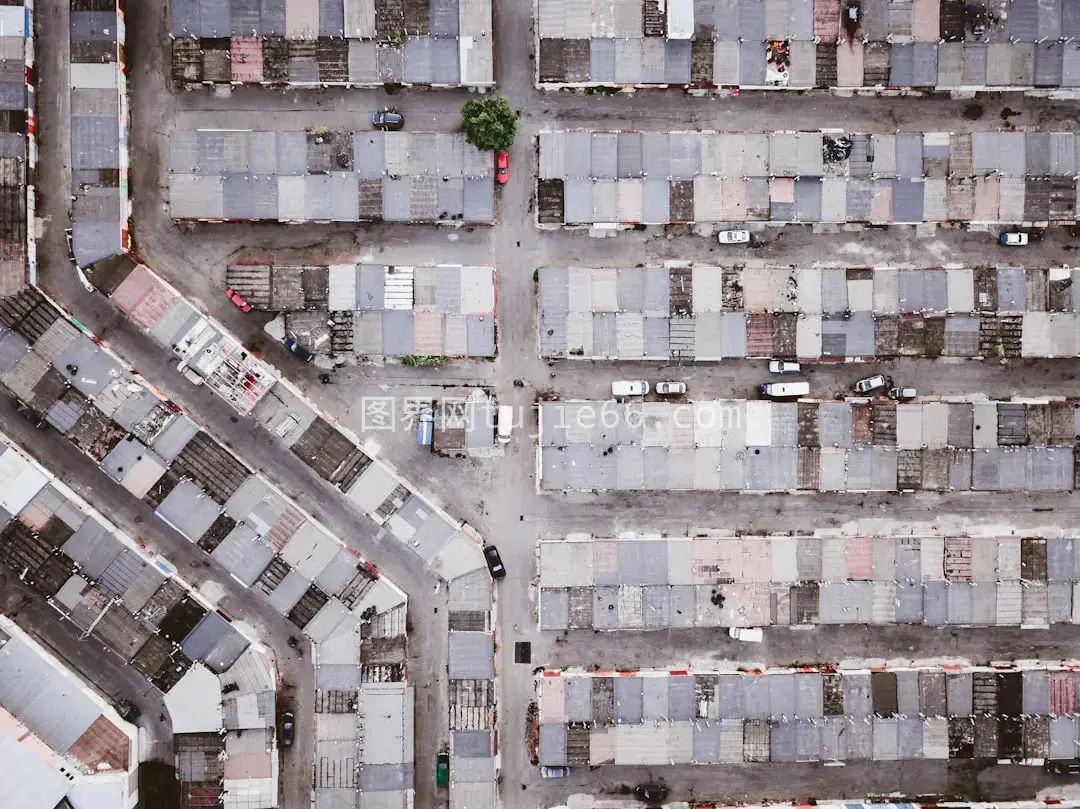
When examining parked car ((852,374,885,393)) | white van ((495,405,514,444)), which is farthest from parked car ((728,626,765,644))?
white van ((495,405,514,444))

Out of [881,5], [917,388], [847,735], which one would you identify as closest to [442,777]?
[847,735]

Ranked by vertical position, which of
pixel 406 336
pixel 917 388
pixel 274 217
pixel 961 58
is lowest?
pixel 917 388

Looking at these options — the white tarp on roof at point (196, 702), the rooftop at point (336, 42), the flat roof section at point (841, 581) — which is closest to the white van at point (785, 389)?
the flat roof section at point (841, 581)

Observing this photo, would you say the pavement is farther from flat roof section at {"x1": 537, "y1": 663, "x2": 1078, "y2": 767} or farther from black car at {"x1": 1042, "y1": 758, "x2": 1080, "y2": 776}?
flat roof section at {"x1": 537, "y1": 663, "x2": 1078, "y2": 767}

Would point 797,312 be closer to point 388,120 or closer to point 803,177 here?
point 803,177

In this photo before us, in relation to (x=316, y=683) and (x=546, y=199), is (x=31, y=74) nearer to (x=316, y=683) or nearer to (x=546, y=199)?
(x=546, y=199)

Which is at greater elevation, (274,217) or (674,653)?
(274,217)
